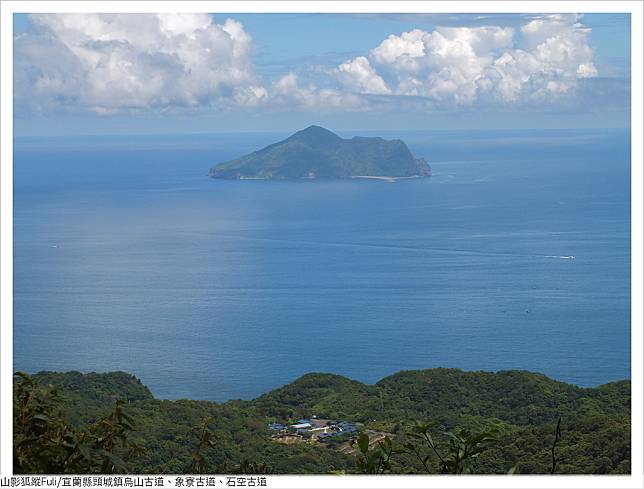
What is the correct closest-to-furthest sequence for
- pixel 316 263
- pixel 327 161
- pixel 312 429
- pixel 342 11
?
pixel 342 11 → pixel 312 429 → pixel 327 161 → pixel 316 263

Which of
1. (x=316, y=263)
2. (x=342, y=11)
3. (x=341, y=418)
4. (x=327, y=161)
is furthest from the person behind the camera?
(x=316, y=263)

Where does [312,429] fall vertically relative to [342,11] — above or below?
below

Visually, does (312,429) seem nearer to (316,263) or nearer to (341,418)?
(341,418)

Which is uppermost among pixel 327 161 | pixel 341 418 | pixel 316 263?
pixel 327 161

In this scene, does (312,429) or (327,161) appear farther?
(327,161)

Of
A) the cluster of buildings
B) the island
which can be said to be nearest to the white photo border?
the cluster of buildings

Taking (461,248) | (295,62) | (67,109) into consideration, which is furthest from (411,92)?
(461,248)

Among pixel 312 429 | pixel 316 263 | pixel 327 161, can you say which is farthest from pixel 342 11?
pixel 316 263
